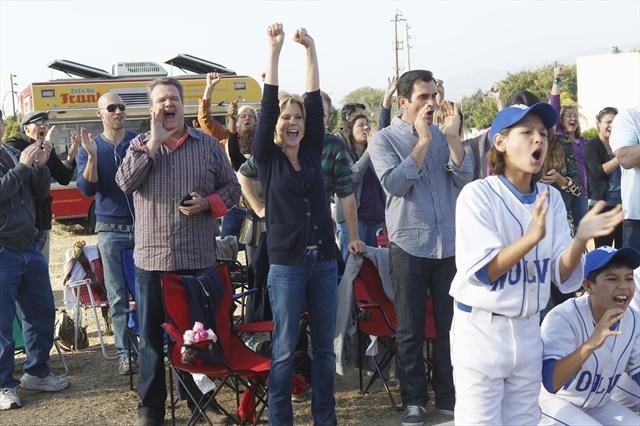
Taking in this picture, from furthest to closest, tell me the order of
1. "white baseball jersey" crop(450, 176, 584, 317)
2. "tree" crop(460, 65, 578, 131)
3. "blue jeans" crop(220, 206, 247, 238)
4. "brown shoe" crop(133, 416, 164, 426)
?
1. "tree" crop(460, 65, 578, 131)
2. "blue jeans" crop(220, 206, 247, 238)
3. "brown shoe" crop(133, 416, 164, 426)
4. "white baseball jersey" crop(450, 176, 584, 317)

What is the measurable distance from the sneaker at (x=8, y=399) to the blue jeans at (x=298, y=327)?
2065 mm

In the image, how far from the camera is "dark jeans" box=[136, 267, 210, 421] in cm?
488

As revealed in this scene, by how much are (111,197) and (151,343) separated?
1.45 meters

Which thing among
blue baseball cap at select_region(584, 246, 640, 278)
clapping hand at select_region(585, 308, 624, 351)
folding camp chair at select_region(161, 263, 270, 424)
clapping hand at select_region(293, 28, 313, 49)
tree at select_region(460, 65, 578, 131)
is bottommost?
folding camp chair at select_region(161, 263, 270, 424)

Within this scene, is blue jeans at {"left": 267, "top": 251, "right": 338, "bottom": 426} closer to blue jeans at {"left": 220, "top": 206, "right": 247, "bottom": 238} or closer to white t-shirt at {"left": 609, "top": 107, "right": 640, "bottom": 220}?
white t-shirt at {"left": 609, "top": 107, "right": 640, "bottom": 220}

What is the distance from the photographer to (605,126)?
334 inches

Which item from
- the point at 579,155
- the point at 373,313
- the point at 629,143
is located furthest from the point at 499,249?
the point at 579,155

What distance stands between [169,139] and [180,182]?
0.88 feet

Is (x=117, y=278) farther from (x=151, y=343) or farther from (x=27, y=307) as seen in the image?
(x=151, y=343)

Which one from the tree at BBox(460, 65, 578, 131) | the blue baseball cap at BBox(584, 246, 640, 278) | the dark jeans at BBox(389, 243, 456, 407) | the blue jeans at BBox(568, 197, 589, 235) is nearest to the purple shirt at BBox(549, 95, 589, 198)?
the blue jeans at BBox(568, 197, 589, 235)

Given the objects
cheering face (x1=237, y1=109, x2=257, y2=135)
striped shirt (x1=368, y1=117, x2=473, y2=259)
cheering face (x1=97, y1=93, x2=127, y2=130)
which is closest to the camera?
striped shirt (x1=368, y1=117, x2=473, y2=259)

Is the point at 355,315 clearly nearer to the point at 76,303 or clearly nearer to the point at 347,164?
the point at 347,164

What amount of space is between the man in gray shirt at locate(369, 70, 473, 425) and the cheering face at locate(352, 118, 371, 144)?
245cm

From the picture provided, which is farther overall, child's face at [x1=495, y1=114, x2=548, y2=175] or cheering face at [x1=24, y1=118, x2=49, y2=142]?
cheering face at [x1=24, y1=118, x2=49, y2=142]
